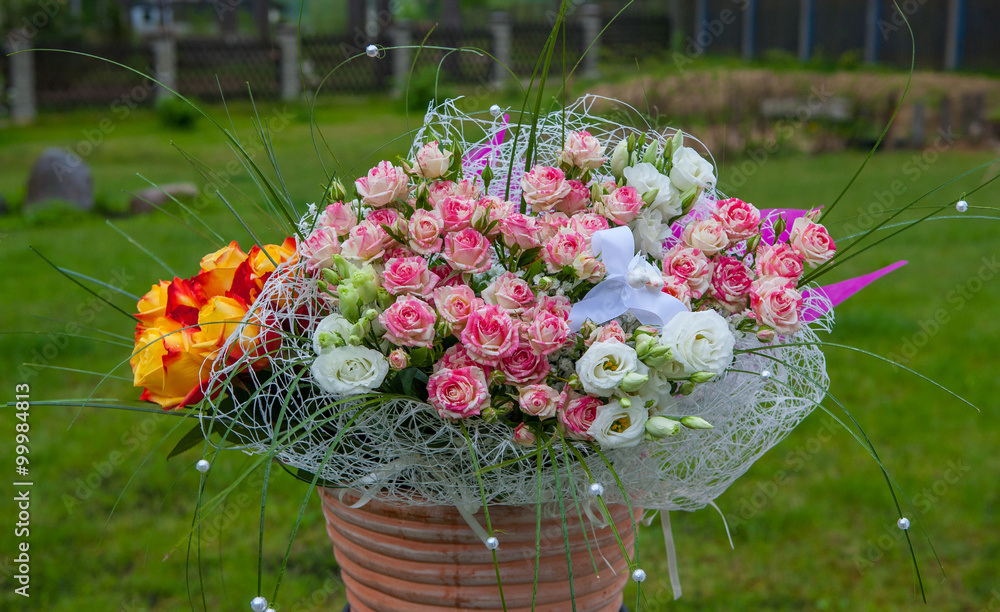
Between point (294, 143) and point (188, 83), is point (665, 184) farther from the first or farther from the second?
point (188, 83)

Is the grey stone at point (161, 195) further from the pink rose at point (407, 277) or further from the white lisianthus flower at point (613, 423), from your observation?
the white lisianthus flower at point (613, 423)

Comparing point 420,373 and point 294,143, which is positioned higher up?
point 420,373

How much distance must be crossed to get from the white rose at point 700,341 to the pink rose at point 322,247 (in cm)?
38

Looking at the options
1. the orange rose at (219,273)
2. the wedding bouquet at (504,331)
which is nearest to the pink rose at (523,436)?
the wedding bouquet at (504,331)

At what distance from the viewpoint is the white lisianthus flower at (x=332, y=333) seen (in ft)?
2.85

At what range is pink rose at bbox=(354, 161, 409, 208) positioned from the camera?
967mm

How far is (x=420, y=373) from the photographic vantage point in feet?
3.02

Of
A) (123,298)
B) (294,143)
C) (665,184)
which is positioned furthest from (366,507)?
(294,143)

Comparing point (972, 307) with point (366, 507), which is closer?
point (366, 507)

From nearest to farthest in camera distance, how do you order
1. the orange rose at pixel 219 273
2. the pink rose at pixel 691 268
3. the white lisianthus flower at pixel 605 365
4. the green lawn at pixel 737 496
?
the white lisianthus flower at pixel 605 365
the pink rose at pixel 691 268
the orange rose at pixel 219 273
the green lawn at pixel 737 496

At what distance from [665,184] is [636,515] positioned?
1.61ft

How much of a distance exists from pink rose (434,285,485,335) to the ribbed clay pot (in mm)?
262

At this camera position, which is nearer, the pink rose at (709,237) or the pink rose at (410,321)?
the pink rose at (410,321)

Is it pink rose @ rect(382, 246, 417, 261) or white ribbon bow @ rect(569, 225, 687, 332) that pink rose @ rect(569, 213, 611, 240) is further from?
pink rose @ rect(382, 246, 417, 261)
